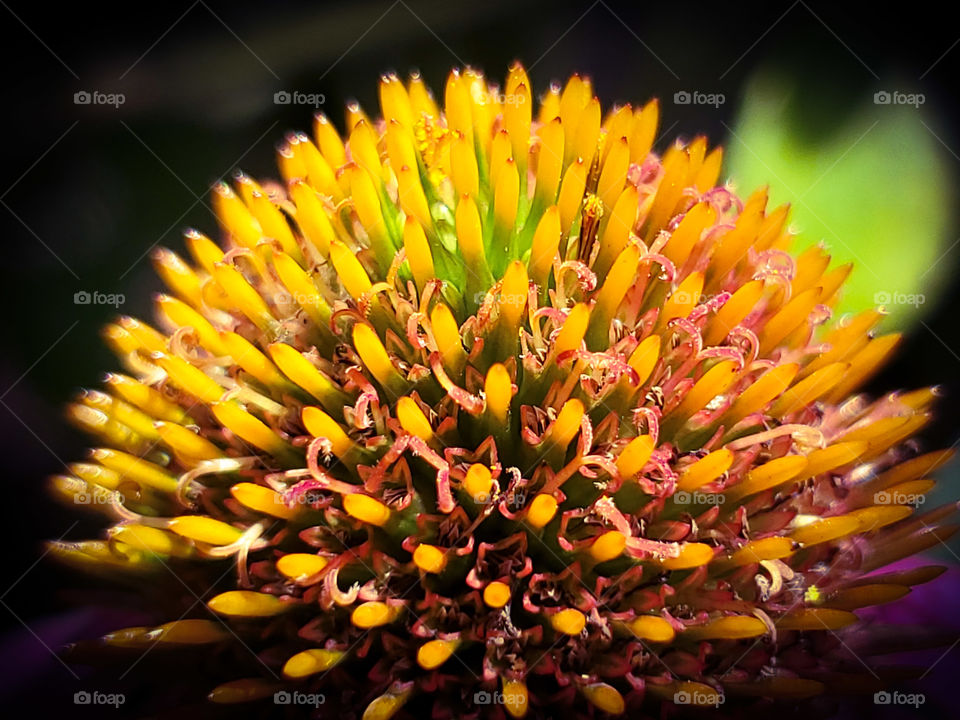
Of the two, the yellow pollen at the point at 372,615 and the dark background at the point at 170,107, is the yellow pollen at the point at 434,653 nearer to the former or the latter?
the yellow pollen at the point at 372,615

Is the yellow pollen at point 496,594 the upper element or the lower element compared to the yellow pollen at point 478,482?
lower

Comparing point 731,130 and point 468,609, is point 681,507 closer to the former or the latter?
point 468,609

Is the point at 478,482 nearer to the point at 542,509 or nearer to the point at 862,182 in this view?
the point at 542,509

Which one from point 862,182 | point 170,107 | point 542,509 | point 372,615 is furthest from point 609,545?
point 862,182

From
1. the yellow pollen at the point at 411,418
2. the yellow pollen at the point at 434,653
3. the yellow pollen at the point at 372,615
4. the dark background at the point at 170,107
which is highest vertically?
the dark background at the point at 170,107

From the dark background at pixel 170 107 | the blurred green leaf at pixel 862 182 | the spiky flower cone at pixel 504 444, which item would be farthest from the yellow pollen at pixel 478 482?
the blurred green leaf at pixel 862 182

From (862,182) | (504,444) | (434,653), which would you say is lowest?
(434,653)

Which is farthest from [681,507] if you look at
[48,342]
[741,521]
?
[48,342]
